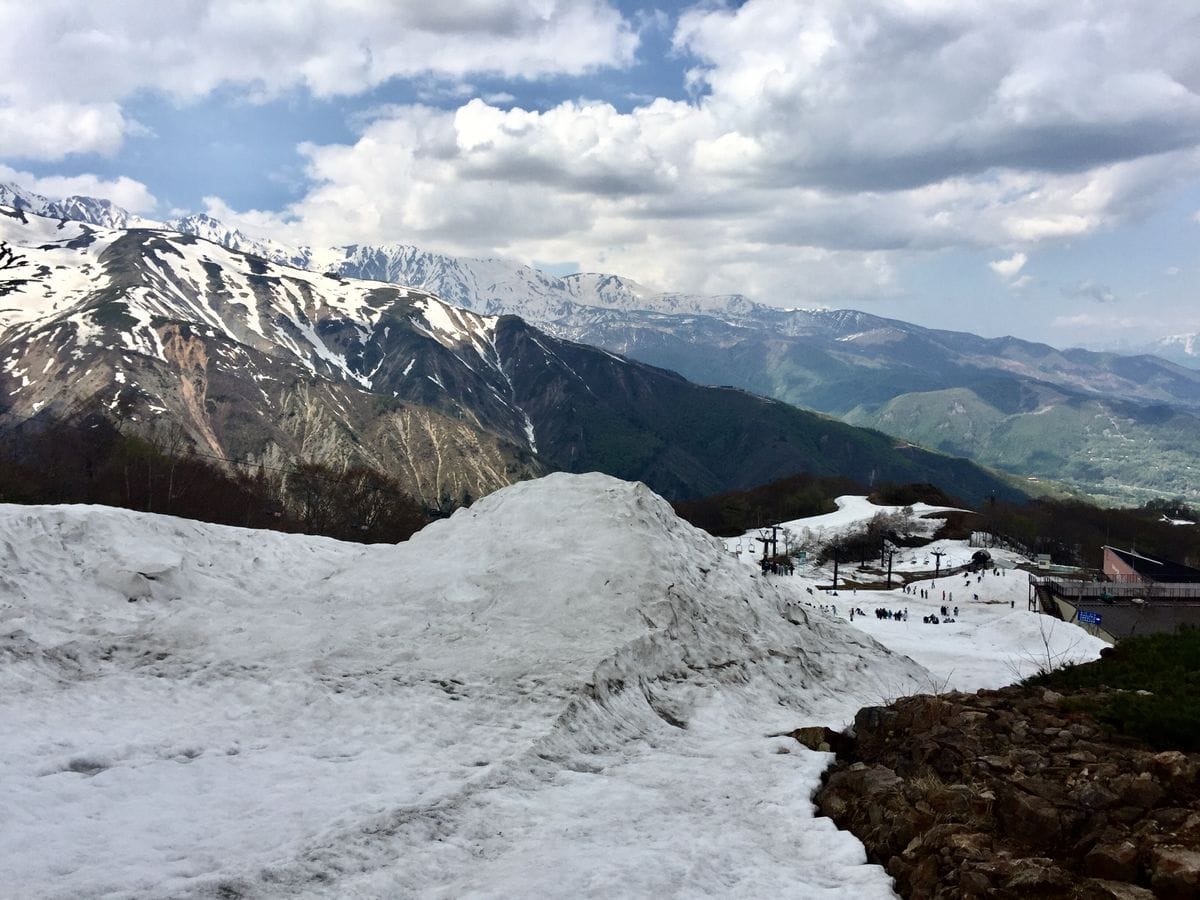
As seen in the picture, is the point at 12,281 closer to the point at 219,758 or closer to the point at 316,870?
the point at 219,758

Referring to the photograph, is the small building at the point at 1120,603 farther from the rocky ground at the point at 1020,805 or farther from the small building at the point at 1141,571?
the rocky ground at the point at 1020,805

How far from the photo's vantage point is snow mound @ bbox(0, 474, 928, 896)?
10133 millimetres

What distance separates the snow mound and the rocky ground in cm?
85

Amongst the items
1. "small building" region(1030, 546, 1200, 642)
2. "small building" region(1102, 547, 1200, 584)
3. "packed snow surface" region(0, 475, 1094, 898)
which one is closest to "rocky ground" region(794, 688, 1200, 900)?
"packed snow surface" region(0, 475, 1094, 898)

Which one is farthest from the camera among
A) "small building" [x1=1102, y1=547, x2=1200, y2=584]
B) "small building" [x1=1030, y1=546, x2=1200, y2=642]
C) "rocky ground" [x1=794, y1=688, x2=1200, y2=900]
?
"small building" [x1=1102, y1=547, x2=1200, y2=584]

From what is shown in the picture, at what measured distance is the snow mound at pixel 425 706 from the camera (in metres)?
10.1

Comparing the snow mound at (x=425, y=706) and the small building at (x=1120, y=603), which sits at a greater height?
the snow mound at (x=425, y=706)

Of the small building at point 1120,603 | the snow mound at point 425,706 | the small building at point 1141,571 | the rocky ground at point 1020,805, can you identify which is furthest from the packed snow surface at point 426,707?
the small building at point 1141,571

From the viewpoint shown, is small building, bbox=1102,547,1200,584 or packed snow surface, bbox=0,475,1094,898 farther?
Result: small building, bbox=1102,547,1200,584

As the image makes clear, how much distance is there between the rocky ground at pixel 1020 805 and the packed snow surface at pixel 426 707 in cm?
79

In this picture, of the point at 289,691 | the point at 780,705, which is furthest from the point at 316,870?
the point at 780,705

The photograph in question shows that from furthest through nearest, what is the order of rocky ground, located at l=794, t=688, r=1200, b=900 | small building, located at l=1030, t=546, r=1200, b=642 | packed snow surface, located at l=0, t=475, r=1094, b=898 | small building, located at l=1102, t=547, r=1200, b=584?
1. small building, located at l=1102, t=547, r=1200, b=584
2. small building, located at l=1030, t=546, r=1200, b=642
3. packed snow surface, located at l=0, t=475, r=1094, b=898
4. rocky ground, located at l=794, t=688, r=1200, b=900

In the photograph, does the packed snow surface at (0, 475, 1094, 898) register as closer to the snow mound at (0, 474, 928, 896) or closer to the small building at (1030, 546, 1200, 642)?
the snow mound at (0, 474, 928, 896)

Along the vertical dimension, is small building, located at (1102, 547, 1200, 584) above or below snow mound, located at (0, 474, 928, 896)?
below
